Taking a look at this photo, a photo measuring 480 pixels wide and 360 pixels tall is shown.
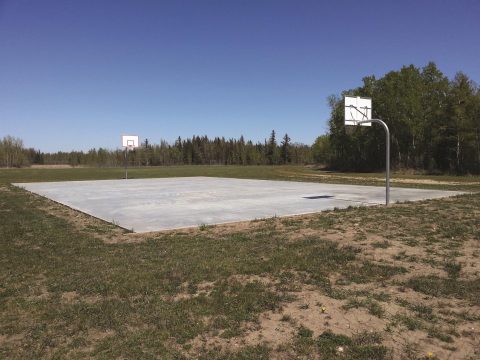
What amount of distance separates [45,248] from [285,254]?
4.36m

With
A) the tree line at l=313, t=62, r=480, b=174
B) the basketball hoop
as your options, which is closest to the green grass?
the basketball hoop

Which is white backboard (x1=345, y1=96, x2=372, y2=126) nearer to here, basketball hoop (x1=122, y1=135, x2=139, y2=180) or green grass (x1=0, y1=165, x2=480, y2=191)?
green grass (x1=0, y1=165, x2=480, y2=191)

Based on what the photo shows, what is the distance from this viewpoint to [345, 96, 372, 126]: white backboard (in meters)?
13.6

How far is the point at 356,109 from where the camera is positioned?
13844 mm

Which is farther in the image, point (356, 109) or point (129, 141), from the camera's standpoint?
point (129, 141)

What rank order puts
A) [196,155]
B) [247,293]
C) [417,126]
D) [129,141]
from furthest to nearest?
1. [196,155]
2. [417,126]
3. [129,141]
4. [247,293]

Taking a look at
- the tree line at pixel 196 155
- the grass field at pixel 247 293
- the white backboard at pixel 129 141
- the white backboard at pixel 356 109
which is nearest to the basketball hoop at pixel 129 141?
the white backboard at pixel 129 141

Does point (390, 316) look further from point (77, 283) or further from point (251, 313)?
point (77, 283)

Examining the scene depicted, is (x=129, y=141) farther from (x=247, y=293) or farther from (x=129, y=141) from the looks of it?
(x=247, y=293)

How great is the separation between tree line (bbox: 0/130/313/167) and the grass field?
109m

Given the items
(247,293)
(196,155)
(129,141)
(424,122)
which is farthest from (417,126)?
Result: (196,155)

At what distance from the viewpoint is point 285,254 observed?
6.48m

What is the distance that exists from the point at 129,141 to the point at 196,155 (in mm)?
91592

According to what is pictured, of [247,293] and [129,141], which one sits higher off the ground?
[129,141]
